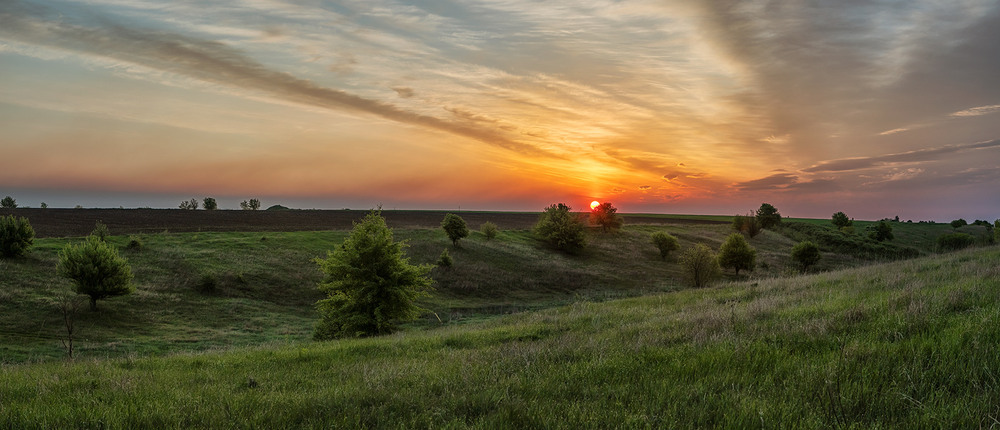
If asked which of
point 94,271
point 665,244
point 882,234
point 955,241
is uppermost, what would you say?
point 882,234

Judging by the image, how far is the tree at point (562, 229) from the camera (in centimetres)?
Result: 7400

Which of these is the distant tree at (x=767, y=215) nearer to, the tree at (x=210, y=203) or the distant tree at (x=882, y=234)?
the distant tree at (x=882, y=234)

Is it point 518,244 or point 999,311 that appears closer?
point 999,311

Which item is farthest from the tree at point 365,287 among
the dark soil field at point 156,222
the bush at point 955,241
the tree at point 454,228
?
the bush at point 955,241

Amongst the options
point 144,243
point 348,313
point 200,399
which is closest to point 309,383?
point 200,399

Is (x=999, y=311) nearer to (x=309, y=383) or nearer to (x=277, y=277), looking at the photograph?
(x=309, y=383)

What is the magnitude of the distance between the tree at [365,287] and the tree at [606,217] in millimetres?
68117

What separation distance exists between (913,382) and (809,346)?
5.63ft

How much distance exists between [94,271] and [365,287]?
21018 millimetres

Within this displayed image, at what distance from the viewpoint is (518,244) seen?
7269 centimetres

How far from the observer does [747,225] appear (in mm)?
96625

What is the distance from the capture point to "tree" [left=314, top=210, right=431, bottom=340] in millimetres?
22891

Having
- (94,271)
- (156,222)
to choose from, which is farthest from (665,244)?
(156,222)

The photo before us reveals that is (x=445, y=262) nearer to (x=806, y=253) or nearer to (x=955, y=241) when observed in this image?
(x=806, y=253)
